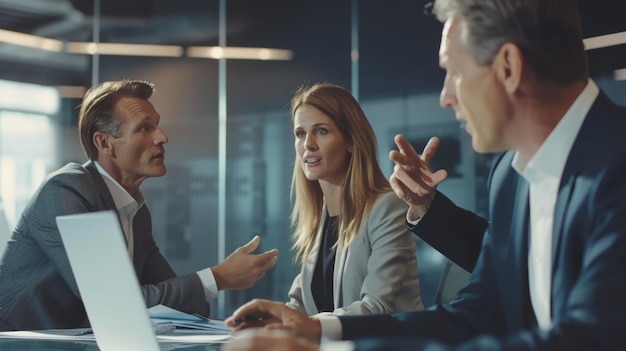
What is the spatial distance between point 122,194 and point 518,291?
186 centimetres

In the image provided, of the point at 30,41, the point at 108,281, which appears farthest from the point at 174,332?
the point at 30,41

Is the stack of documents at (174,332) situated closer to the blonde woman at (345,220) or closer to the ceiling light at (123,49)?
the blonde woman at (345,220)

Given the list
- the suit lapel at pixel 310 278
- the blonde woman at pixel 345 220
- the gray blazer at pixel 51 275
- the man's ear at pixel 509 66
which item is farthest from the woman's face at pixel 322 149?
the man's ear at pixel 509 66

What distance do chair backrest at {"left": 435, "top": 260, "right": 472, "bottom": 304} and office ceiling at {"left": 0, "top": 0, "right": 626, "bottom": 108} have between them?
8.75 feet

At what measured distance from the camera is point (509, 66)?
4.19 feet

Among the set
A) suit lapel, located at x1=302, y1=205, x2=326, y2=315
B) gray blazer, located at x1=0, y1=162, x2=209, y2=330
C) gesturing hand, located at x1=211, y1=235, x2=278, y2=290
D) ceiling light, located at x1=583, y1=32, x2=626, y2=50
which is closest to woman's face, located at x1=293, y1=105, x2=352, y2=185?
suit lapel, located at x1=302, y1=205, x2=326, y2=315

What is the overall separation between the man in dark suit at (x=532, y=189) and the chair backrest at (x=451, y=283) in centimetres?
90

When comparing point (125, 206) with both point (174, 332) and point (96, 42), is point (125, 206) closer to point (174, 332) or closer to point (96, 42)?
point (174, 332)

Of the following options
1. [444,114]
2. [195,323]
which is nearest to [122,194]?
[195,323]

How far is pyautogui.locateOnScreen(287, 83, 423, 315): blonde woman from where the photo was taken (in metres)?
2.38

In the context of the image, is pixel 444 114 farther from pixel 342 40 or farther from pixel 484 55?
pixel 484 55

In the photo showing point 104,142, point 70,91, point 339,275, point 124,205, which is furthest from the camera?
point 70,91

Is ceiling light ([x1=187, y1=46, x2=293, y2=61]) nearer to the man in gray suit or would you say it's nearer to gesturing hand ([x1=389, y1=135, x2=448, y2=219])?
the man in gray suit

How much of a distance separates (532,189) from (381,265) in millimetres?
1040
